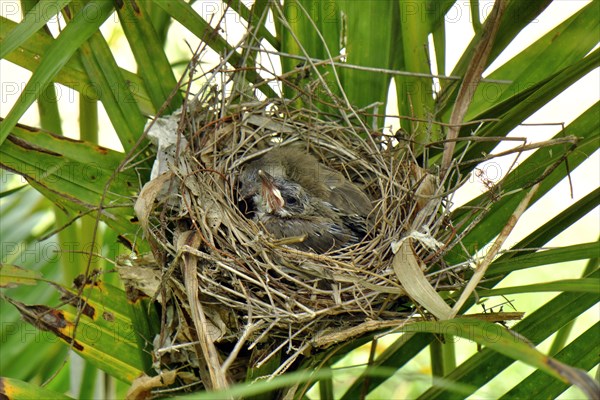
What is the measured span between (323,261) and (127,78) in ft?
2.32

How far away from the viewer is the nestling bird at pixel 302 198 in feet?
7.58

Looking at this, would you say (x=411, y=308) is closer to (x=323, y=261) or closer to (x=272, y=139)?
(x=323, y=261)

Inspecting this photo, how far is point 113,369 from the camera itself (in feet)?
6.05

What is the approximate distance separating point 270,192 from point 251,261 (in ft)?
1.73

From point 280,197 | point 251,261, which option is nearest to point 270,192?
point 280,197

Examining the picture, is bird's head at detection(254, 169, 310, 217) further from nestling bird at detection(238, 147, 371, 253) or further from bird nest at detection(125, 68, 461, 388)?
bird nest at detection(125, 68, 461, 388)

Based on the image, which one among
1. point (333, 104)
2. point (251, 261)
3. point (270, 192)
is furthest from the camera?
point (270, 192)

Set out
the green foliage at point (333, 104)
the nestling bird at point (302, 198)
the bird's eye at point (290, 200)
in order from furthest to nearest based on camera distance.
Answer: the bird's eye at point (290, 200) < the nestling bird at point (302, 198) < the green foliage at point (333, 104)

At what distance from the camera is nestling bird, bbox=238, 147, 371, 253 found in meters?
2.31

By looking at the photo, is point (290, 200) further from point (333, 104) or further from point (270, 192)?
point (333, 104)

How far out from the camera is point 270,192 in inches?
94.7

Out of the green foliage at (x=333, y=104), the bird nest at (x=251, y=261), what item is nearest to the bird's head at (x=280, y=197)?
the bird nest at (x=251, y=261)

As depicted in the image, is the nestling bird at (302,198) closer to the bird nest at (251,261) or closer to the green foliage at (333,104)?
the bird nest at (251,261)

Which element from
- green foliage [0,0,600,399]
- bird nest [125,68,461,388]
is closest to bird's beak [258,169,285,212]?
bird nest [125,68,461,388]
